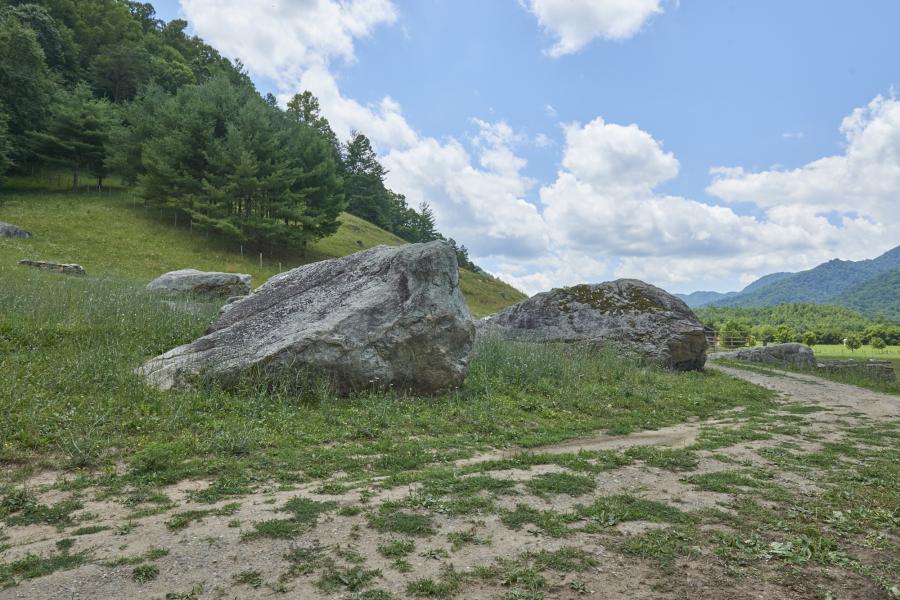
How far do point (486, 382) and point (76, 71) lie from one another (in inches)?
3283

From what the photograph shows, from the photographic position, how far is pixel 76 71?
67.5 m

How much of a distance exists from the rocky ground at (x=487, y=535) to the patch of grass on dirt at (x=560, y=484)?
3cm

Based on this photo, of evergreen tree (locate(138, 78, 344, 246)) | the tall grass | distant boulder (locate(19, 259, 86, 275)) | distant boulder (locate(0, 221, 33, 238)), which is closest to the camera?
the tall grass

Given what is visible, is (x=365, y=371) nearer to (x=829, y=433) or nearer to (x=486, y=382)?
(x=486, y=382)

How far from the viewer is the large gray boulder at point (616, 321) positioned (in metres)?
18.8

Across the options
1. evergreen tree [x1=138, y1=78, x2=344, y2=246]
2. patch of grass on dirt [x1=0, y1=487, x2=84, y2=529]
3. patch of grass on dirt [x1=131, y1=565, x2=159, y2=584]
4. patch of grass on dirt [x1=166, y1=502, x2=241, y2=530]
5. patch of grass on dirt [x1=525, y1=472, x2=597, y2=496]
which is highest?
evergreen tree [x1=138, y1=78, x2=344, y2=246]

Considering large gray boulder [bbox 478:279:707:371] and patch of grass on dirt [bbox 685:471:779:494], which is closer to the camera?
patch of grass on dirt [bbox 685:471:779:494]

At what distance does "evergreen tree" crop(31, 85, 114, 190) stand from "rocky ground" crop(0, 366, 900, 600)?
183 feet

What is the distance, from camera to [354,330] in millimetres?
10375

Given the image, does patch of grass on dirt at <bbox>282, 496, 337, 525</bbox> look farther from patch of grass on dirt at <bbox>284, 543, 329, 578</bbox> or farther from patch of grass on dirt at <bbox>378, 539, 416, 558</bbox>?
patch of grass on dirt at <bbox>378, 539, 416, 558</bbox>

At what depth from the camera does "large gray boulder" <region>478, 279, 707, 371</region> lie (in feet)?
61.7

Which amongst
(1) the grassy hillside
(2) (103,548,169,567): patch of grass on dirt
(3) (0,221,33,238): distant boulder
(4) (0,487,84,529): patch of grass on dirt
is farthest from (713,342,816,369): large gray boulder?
(3) (0,221,33,238): distant boulder

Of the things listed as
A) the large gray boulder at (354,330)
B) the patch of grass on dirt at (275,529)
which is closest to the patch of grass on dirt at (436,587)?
the patch of grass on dirt at (275,529)

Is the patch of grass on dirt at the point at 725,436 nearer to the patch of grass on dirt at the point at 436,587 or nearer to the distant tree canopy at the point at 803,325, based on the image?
the patch of grass on dirt at the point at 436,587
